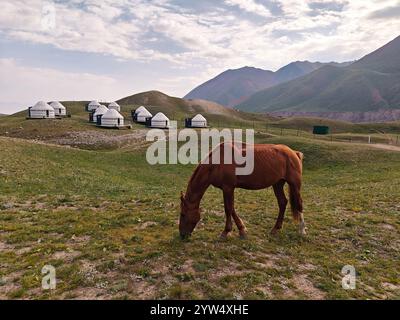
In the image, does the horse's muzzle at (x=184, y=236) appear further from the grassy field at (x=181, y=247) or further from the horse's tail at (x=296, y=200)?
the horse's tail at (x=296, y=200)

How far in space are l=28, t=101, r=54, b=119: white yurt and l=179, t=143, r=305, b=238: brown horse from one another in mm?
90049

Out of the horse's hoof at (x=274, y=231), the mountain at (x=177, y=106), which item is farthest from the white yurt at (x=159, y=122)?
the horse's hoof at (x=274, y=231)

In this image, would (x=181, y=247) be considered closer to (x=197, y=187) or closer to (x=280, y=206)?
(x=197, y=187)

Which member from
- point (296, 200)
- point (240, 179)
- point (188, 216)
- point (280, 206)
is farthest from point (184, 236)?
point (296, 200)

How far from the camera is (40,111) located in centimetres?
8656

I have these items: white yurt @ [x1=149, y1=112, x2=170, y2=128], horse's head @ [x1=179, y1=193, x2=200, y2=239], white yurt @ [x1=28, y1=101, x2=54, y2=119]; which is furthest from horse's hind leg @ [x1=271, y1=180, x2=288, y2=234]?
white yurt @ [x1=28, y1=101, x2=54, y2=119]

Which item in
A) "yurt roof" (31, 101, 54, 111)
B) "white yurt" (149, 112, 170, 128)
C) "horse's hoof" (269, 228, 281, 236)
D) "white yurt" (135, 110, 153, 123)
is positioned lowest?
"horse's hoof" (269, 228, 281, 236)

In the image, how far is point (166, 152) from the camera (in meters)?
48.1

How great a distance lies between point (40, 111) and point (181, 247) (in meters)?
90.9

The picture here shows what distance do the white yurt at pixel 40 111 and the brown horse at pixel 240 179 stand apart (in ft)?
295

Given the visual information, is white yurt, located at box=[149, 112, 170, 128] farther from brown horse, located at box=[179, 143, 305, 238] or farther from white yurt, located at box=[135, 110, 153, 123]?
brown horse, located at box=[179, 143, 305, 238]

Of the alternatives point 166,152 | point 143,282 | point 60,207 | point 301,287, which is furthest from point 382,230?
point 166,152

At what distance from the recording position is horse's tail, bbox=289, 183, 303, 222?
39.8ft

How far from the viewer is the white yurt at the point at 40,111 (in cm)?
8625
